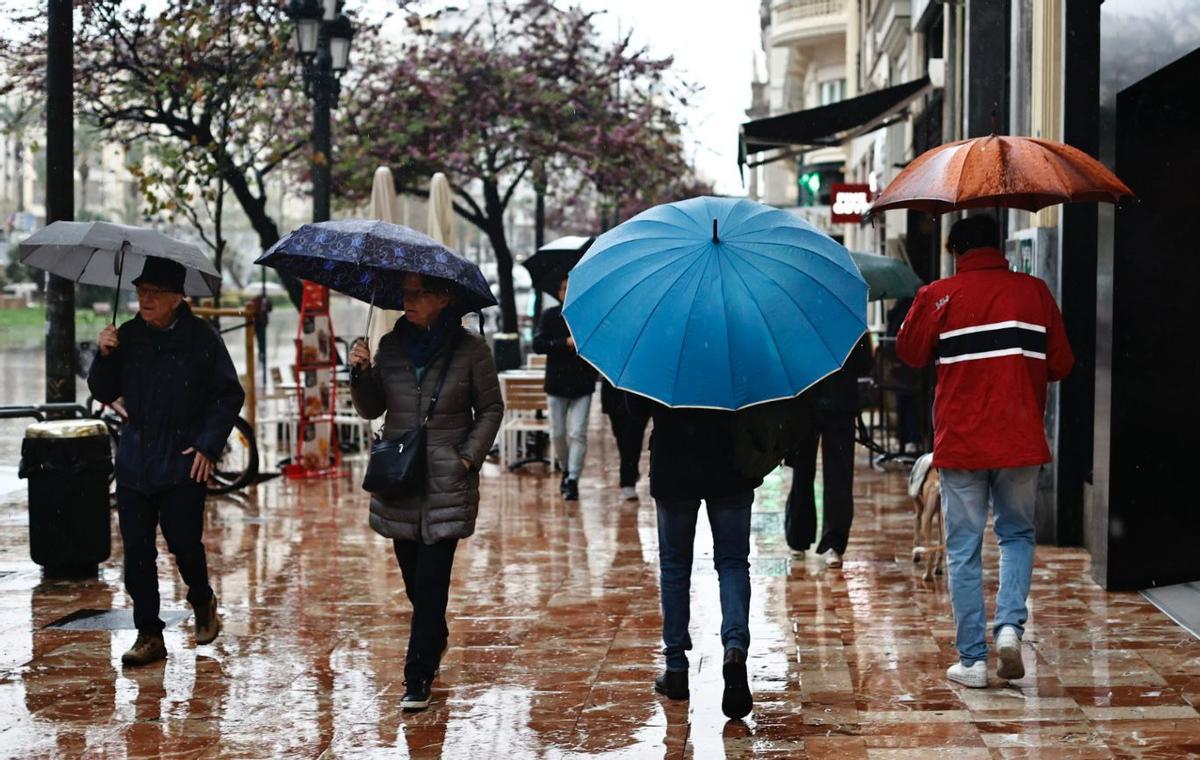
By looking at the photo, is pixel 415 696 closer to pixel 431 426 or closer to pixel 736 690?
pixel 431 426

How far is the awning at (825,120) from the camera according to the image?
16.7 meters

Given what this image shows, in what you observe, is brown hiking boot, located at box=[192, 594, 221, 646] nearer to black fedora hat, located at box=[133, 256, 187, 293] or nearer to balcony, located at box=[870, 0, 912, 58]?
black fedora hat, located at box=[133, 256, 187, 293]

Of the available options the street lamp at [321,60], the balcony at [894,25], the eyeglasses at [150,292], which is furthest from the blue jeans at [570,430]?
the balcony at [894,25]

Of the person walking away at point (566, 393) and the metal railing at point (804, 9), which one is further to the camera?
the metal railing at point (804, 9)

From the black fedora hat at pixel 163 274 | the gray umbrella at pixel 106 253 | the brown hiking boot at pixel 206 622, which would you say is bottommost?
the brown hiking boot at pixel 206 622

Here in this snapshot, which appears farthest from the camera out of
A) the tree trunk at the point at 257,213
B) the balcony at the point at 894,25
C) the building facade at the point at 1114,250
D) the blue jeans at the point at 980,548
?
the balcony at the point at 894,25

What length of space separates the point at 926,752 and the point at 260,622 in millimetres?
3958

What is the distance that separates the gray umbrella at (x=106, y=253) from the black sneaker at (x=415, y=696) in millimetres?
2367

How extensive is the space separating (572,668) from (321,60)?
10140 millimetres

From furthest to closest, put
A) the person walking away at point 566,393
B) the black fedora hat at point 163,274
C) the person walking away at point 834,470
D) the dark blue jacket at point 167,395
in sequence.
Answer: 1. the person walking away at point 566,393
2. the person walking away at point 834,470
3. the black fedora hat at point 163,274
4. the dark blue jacket at point 167,395

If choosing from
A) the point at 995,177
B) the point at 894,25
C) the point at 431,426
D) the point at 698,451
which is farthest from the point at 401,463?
the point at 894,25

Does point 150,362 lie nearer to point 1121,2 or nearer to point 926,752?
point 926,752

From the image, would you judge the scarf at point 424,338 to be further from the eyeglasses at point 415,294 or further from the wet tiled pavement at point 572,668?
the wet tiled pavement at point 572,668

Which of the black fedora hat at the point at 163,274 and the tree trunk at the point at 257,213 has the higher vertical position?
the tree trunk at the point at 257,213
